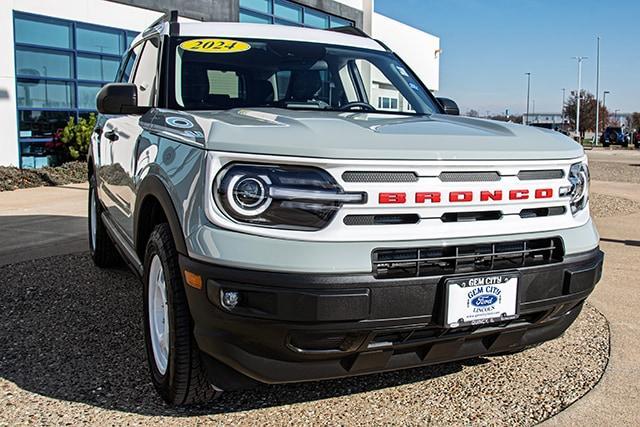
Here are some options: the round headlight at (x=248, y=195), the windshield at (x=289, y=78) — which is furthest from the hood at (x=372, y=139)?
the windshield at (x=289, y=78)

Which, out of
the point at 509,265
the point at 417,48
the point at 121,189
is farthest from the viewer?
the point at 417,48

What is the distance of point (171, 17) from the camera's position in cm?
413

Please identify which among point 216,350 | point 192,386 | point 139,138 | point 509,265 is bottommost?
point 192,386

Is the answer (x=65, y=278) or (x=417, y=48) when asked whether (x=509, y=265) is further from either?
(x=417, y=48)

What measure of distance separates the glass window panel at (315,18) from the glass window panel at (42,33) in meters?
9.34

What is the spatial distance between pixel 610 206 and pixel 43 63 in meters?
11.5

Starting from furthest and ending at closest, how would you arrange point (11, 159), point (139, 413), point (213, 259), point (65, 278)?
point (11, 159), point (65, 278), point (139, 413), point (213, 259)

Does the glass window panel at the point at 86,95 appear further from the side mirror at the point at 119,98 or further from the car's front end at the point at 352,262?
the car's front end at the point at 352,262

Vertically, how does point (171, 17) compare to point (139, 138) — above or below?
above

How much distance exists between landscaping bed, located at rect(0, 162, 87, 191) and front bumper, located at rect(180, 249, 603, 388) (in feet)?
34.5

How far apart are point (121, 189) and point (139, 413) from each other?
163 centimetres

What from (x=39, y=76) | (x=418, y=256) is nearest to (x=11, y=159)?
(x=39, y=76)

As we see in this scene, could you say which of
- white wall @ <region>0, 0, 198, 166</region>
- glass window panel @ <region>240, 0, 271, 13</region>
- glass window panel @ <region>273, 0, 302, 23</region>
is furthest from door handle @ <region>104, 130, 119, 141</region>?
glass window panel @ <region>273, 0, 302, 23</region>

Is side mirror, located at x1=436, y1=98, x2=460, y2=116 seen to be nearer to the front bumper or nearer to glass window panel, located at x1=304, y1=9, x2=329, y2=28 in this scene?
the front bumper
